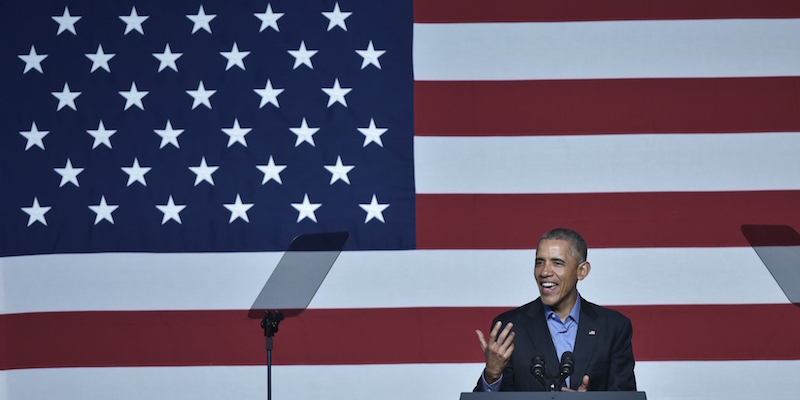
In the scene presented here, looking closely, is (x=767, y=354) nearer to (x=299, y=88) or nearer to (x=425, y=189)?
(x=425, y=189)

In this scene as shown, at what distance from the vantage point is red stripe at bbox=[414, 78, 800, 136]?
10.8ft

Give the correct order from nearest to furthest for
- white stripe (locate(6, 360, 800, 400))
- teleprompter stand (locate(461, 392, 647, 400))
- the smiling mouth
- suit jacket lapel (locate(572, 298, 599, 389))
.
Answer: teleprompter stand (locate(461, 392, 647, 400)) → suit jacket lapel (locate(572, 298, 599, 389)) → the smiling mouth → white stripe (locate(6, 360, 800, 400))

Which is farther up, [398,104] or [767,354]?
[398,104]

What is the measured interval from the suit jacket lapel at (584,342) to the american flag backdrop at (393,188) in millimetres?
789

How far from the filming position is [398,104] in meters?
3.35

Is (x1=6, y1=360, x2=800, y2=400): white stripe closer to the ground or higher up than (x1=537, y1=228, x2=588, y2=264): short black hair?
closer to the ground

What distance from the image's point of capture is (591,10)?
3361 millimetres

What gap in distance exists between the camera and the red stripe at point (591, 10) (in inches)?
131

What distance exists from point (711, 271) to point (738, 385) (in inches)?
18.9

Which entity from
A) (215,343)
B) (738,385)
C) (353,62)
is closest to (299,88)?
(353,62)

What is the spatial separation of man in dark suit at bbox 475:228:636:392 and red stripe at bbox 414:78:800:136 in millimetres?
915

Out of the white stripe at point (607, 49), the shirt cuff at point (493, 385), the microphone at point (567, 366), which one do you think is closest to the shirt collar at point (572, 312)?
the shirt cuff at point (493, 385)

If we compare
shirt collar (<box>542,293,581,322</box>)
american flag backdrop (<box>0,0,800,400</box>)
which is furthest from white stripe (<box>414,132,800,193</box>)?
shirt collar (<box>542,293,581,322</box>)

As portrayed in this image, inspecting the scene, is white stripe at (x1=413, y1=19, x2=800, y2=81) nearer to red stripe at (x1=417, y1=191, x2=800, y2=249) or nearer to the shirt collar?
red stripe at (x1=417, y1=191, x2=800, y2=249)
